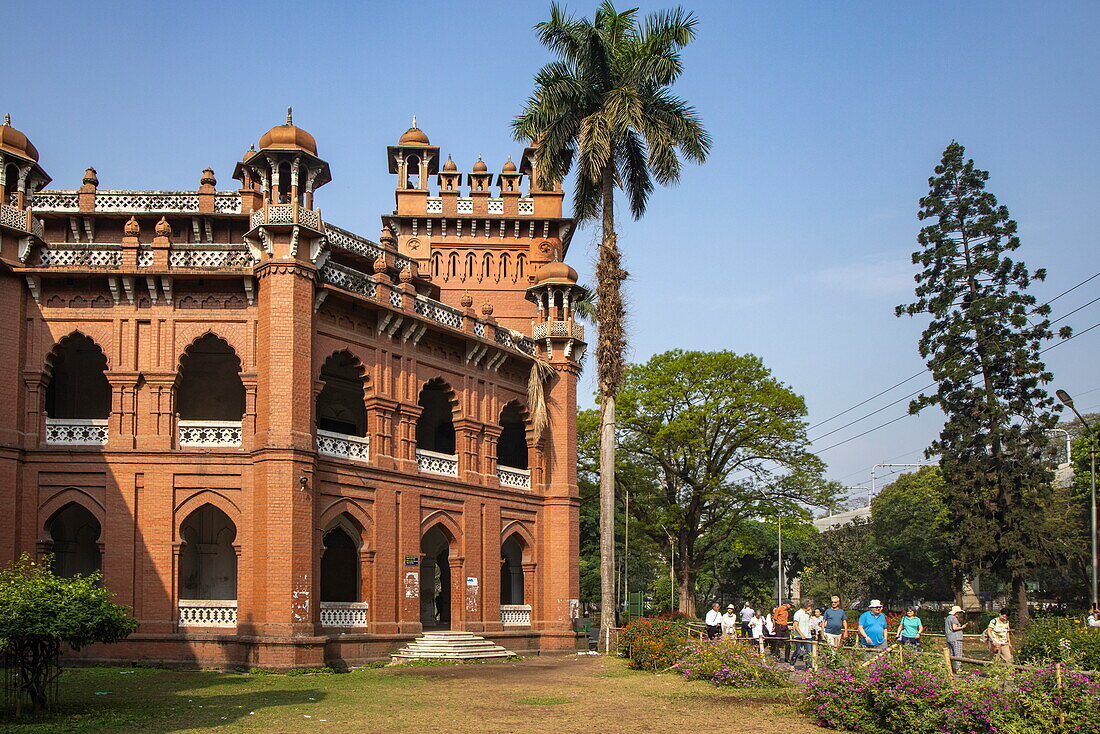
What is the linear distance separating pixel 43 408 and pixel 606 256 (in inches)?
637

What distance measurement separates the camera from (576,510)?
36281mm

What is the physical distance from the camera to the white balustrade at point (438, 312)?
31.1 metres

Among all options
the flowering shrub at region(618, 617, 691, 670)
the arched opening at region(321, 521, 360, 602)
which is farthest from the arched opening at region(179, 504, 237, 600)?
the flowering shrub at region(618, 617, 691, 670)

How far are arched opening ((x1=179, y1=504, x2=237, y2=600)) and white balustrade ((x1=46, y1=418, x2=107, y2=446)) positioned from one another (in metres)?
3.74

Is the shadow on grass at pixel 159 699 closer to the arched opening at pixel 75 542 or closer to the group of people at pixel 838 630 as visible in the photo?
the arched opening at pixel 75 542

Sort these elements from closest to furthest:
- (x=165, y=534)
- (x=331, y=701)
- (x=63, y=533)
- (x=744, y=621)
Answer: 1. (x=331, y=701)
2. (x=165, y=534)
3. (x=63, y=533)
4. (x=744, y=621)

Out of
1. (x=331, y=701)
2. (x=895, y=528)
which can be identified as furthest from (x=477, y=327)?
(x=895, y=528)

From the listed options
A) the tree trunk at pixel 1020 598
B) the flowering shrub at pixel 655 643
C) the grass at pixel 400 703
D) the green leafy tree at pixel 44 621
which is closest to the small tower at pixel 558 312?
the flowering shrub at pixel 655 643

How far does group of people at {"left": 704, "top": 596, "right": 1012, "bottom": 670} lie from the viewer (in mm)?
20953

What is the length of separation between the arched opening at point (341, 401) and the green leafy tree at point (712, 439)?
715 inches

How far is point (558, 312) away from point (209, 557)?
13997 millimetres

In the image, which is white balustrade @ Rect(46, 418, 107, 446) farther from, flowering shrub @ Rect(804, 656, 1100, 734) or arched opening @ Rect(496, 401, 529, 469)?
flowering shrub @ Rect(804, 656, 1100, 734)

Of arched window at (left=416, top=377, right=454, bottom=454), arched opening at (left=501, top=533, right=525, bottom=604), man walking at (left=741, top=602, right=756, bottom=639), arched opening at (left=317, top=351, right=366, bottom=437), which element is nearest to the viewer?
man walking at (left=741, top=602, right=756, bottom=639)

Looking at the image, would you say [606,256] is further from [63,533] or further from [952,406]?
[952,406]
